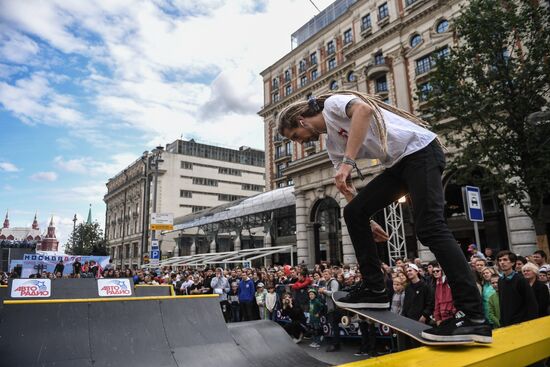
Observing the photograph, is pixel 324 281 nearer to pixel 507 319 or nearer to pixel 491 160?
pixel 507 319

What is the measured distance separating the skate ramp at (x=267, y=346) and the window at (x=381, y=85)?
2751cm

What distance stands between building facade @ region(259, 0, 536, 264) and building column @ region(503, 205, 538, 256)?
38mm

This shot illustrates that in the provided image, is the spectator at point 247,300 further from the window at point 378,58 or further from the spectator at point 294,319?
the window at point 378,58

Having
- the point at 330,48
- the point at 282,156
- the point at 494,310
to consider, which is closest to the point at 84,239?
the point at 282,156

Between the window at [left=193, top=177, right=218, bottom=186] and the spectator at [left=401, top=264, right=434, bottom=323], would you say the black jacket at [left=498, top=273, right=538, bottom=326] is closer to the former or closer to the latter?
the spectator at [left=401, top=264, right=434, bottom=323]

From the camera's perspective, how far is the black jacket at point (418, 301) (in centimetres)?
769

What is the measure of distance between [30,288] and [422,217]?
10304 mm

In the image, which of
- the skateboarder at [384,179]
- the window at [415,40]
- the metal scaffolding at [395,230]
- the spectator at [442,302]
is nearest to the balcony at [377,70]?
the window at [415,40]

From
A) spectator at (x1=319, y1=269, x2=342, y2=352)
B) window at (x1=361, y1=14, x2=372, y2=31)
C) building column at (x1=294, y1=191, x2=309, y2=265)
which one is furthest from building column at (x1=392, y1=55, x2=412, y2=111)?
spectator at (x1=319, y1=269, x2=342, y2=352)

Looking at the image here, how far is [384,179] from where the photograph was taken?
274 centimetres

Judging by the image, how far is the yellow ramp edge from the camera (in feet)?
5.15

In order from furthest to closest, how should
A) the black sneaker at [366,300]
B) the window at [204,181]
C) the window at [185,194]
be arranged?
the window at [204,181] < the window at [185,194] < the black sneaker at [366,300]

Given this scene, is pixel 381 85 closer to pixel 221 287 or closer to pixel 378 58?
pixel 378 58

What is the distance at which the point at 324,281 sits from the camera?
455 inches
